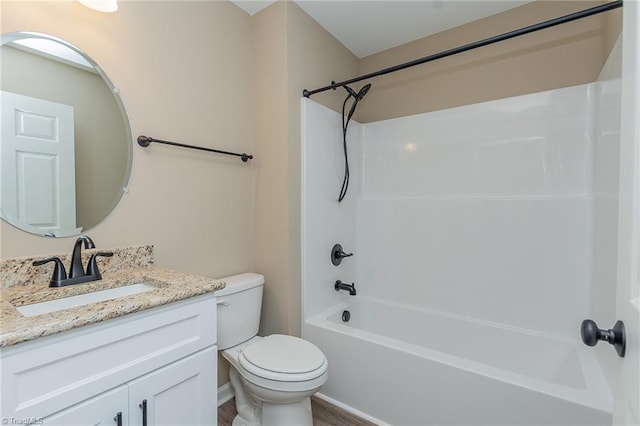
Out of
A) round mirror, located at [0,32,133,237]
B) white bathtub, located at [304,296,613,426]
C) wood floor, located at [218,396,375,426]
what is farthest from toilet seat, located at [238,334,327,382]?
round mirror, located at [0,32,133,237]

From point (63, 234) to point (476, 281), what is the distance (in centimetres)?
228

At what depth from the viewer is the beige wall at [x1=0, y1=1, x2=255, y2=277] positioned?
124cm

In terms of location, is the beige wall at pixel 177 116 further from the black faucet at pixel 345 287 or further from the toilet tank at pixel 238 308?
the black faucet at pixel 345 287

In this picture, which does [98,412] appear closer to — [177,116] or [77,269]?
[77,269]

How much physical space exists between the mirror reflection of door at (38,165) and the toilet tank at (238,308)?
754 mm

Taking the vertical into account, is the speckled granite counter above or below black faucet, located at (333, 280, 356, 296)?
above

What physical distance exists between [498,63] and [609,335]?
76.2 inches

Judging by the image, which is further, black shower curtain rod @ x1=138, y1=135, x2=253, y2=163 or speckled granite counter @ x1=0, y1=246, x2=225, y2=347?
black shower curtain rod @ x1=138, y1=135, x2=253, y2=163

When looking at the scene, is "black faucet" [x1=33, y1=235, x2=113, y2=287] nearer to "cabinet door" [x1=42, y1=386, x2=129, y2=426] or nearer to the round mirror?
the round mirror

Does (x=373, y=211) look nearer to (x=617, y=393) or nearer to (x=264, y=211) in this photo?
(x=264, y=211)

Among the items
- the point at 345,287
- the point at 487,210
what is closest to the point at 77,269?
the point at 345,287

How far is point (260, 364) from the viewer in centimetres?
137

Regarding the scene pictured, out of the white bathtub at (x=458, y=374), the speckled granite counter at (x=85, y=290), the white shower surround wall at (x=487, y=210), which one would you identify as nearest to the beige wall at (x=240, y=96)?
the speckled granite counter at (x=85, y=290)

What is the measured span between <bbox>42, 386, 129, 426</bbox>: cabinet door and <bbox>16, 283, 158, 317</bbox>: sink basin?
342 millimetres
